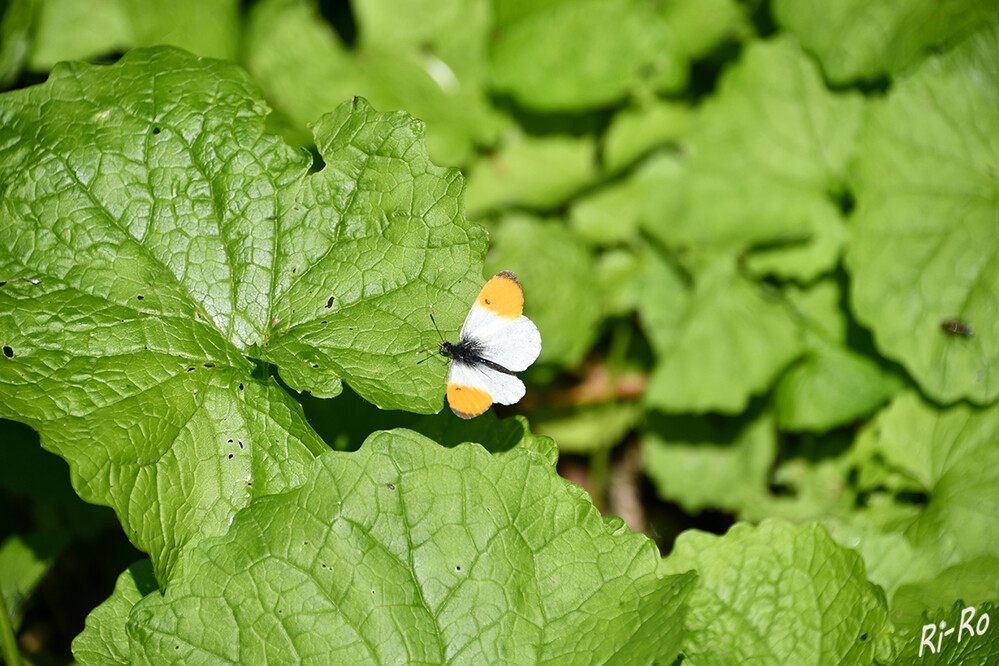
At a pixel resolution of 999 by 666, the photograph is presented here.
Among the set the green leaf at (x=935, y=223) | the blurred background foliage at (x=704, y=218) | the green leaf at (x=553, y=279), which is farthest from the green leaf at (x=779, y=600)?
the green leaf at (x=553, y=279)

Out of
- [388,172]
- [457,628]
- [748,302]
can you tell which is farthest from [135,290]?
[748,302]

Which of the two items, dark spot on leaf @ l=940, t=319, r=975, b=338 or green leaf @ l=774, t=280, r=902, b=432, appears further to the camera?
green leaf @ l=774, t=280, r=902, b=432

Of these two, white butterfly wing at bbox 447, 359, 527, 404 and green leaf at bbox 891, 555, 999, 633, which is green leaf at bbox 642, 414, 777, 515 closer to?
green leaf at bbox 891, 555, 999, 633

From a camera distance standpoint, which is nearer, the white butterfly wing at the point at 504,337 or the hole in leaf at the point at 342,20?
the white butterfly wing at the point at 504,337

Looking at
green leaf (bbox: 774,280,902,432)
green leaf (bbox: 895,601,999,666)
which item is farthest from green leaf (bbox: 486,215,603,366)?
green leaf (bbox: 895,601,999,666)

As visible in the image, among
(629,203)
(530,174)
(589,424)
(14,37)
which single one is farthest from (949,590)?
(14,37)

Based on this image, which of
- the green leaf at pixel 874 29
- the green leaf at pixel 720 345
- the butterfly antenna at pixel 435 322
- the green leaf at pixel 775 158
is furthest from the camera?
the green leaf at pixel 775 158

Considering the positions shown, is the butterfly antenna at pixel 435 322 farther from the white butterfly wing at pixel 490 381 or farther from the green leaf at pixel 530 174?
the green leaf at pixel 530 174
